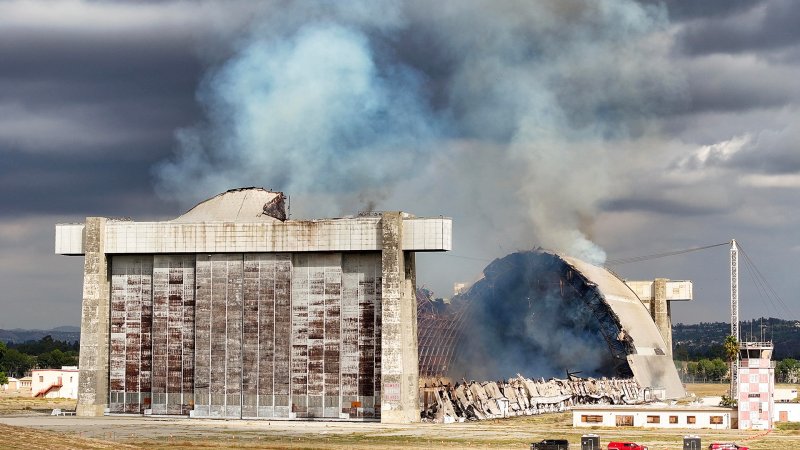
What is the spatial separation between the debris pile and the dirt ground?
10.7ft

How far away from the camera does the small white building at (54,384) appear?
588 ft

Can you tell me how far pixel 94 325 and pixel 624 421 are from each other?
47386 millimetres

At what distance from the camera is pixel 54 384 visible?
180 metres

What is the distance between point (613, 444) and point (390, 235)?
3167 cm

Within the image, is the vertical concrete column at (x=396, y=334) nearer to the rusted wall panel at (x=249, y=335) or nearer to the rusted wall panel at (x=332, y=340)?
the rusted wall panel at (x=249, y=335)

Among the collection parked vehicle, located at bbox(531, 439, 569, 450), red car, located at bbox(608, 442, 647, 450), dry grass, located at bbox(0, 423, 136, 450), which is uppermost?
dry grass, located at bbox(0, 423, 136, 450)

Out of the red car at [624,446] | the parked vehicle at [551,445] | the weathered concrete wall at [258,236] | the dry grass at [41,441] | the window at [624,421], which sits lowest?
the window at [624,421]

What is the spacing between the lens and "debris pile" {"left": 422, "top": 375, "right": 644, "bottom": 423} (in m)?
109

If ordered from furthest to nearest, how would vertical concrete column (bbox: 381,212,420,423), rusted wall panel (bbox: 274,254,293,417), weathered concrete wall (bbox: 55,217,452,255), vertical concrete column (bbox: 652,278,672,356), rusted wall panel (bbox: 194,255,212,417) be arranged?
vertical concrete column (bbox: 652,278,672,356), rusted wall panel (bbox: 194,255,212,417), rusted wall panel (bbox: 274,254,293,417), weathered concrete wall (bbox: 55,217,452,255), vertical concrete column (bbox: 381,212,420,423)

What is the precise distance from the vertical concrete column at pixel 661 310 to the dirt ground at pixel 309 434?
83398 mm

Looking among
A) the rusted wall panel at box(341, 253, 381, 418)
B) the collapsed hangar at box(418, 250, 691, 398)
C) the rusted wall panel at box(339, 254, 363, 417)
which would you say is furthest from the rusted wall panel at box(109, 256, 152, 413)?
the collapsed hangar at box(418, 250, 691, 398)

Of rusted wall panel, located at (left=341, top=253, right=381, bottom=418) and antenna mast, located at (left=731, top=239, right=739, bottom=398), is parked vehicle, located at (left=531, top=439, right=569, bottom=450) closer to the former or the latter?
rusted wall panel, located at (left=341, top=253, right=381, bottom=418)

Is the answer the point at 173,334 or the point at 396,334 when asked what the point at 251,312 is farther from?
the point at 396,334

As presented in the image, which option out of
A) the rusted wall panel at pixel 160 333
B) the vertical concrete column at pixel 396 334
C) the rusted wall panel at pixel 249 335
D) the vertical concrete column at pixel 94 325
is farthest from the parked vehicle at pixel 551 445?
the vertical concrete column at pixel 94 325
